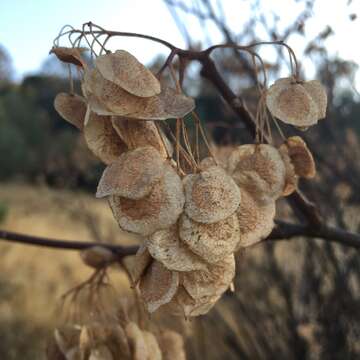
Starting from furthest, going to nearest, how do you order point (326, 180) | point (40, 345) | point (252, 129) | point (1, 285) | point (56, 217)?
point (56, 217)
point (1, 285)
point (40, 345)
point (326, 180)
point (252, 129)

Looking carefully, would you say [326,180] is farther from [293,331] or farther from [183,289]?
[183,289]

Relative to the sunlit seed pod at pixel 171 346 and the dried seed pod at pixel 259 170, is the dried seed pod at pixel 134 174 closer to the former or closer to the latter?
the dried seed pod at pixel 259 170

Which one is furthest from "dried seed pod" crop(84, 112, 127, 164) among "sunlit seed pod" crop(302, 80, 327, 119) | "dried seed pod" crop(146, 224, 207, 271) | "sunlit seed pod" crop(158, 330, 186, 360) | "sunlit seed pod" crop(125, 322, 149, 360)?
"sunlit seed pod" crop(158, 330, 186, 360)

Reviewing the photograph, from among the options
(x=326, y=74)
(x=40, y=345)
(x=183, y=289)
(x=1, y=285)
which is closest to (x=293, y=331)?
(x=326, y=74)

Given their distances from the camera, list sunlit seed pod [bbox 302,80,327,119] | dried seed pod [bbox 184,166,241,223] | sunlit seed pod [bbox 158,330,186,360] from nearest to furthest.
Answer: dried seed pod [bbox 184,166,241,223] < sunlit seed pod [bbox 302,80,327,119] < sunlit seed pod [bbox 158,330,186,360]

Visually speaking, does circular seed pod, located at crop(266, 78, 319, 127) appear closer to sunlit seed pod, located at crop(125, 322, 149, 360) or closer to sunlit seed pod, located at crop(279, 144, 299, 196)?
sunlit seed pod, located at crop(279, 144, 299, 196)

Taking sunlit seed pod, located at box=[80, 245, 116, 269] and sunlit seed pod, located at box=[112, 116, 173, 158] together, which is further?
sunlit seed pod, located at box=[80, 245, 116, 269]

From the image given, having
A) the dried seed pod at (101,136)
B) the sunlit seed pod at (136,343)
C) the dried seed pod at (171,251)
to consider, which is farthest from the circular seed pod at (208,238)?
the sunlit seed pod at (136,343)
